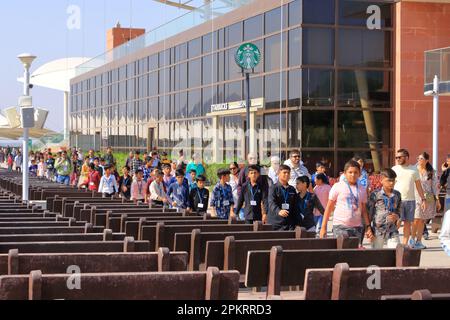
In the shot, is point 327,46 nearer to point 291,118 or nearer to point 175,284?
point 291,118

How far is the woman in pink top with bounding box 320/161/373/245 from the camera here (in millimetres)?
11156

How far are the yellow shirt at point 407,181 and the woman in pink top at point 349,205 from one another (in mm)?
3673

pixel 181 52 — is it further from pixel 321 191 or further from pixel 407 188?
pixel 407 188

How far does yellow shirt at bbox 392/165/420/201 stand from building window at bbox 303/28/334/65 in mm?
15554

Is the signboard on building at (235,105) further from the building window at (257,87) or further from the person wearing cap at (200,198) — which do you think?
the person wearing cap at (200,198)

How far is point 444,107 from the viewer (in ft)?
101

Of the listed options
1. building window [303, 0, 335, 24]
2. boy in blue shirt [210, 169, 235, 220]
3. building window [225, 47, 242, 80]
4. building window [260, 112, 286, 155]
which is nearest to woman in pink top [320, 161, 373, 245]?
boy in blue shirt [210, 169, 235, 220]

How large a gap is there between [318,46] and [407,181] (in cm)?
1607

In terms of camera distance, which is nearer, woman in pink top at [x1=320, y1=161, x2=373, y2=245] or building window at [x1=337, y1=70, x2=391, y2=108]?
woman in pink top at [x1=320, y1=161, x2=373, y2=245]

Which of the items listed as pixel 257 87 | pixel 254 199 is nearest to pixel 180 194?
pixel 254 199

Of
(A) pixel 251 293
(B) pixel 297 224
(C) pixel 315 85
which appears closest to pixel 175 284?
(A) pixel 251 293

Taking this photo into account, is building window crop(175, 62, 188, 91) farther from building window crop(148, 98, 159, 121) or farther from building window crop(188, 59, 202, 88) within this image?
building window crop(148, 98, 159, 121)

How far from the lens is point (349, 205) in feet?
36.6
